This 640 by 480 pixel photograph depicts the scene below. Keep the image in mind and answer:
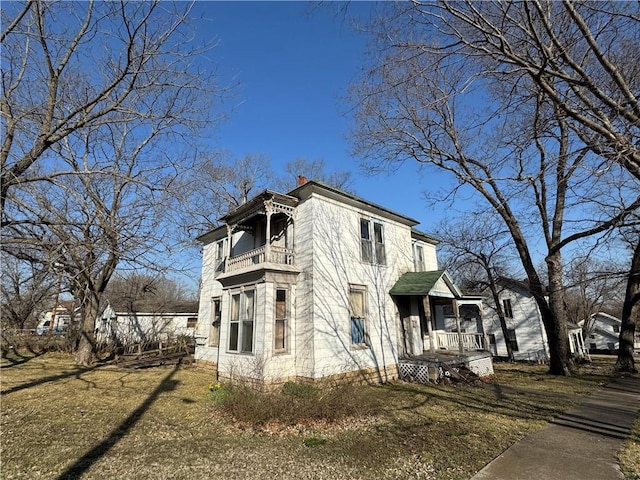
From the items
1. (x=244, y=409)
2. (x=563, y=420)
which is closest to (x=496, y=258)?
(x=563, y=420)

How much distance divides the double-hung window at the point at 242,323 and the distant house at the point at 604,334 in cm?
5814

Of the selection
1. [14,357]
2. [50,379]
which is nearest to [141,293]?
[14,357]

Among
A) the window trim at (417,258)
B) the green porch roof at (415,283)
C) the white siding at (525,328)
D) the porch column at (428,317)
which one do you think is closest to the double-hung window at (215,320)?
the green porch roof at (415,283)

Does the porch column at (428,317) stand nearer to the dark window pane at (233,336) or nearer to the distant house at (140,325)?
the dark window pane at (233,336)

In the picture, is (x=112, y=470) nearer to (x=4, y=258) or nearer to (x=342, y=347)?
(x=4, y=258)

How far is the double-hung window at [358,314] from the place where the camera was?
13.1 metres

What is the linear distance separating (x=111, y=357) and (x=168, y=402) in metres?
16.4

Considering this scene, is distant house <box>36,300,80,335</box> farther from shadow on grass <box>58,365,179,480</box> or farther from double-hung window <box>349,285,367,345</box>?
double-hung window <box>349,285,367,345</box>

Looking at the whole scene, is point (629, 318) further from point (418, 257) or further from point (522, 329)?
→ point (522, 329)

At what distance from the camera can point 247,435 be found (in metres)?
6.87

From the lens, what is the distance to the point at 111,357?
2230cm

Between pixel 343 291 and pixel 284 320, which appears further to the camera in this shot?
pixel 343 291

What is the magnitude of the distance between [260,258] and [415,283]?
6.99 m

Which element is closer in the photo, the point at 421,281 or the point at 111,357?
the point at 421,281
